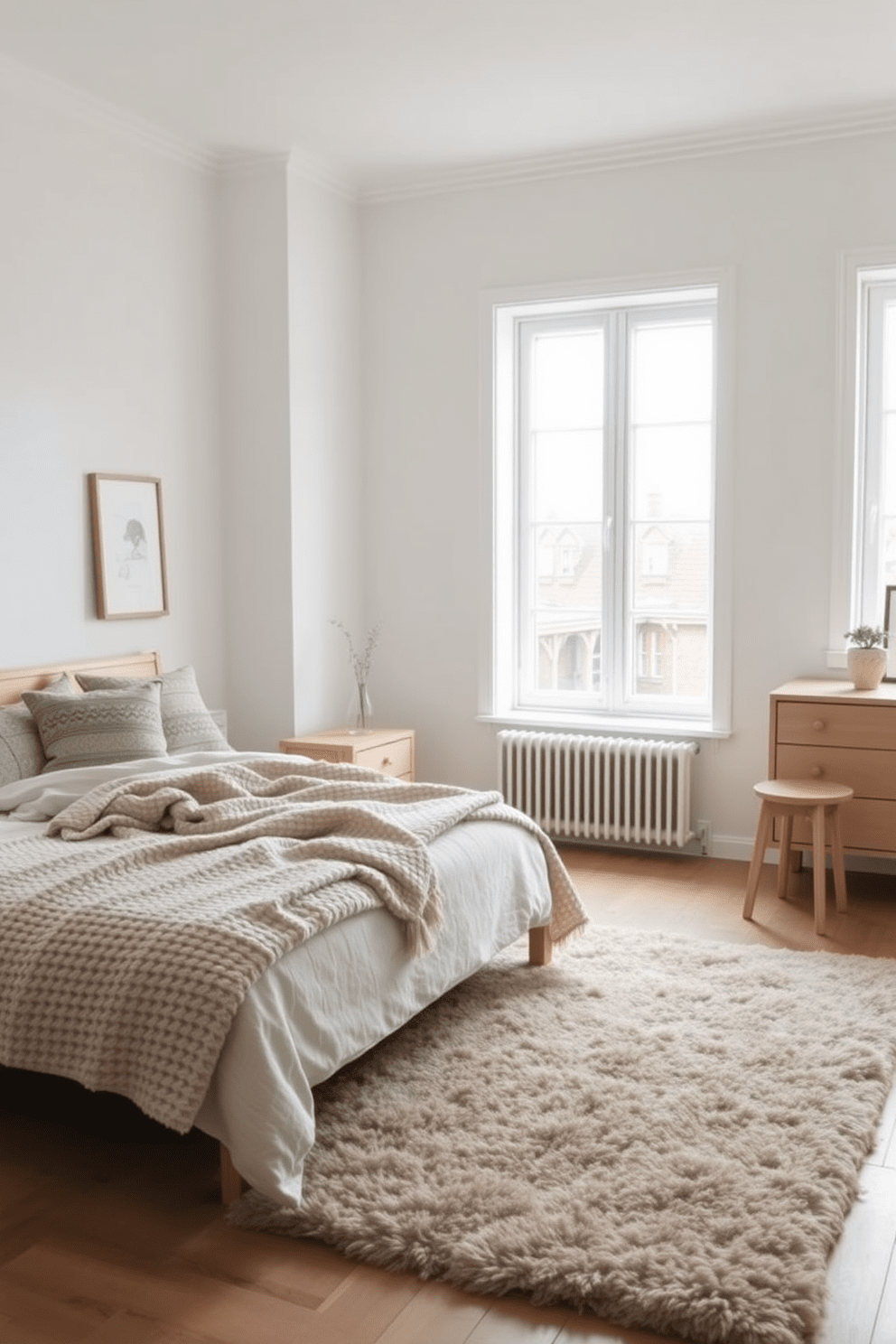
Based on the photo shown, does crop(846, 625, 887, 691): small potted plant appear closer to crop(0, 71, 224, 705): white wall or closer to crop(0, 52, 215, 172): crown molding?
crop(0, 71, 224, 705): white wall

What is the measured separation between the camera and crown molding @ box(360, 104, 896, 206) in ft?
15.1

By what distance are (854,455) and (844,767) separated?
3.96 ft

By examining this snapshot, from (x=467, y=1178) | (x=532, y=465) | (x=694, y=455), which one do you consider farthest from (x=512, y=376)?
(x=467, y=1178)

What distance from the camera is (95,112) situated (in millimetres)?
4418

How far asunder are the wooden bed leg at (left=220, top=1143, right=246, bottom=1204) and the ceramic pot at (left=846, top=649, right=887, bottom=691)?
2.98 metres

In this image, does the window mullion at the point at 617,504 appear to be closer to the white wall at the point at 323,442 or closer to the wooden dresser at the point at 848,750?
the wooden dresser at the point at 848,750

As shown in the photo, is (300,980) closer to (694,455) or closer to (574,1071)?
(574,1071)

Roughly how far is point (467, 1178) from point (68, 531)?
2.86m

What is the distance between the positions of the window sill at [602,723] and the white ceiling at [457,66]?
2313 millimetres

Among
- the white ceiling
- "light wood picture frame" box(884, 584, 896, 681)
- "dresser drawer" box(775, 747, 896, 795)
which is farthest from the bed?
the white ceiling

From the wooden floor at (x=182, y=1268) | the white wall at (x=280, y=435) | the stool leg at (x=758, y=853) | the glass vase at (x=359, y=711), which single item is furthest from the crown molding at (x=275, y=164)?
the wooden floor at (x=182, y=1268)

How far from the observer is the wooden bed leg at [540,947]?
368 centimetres

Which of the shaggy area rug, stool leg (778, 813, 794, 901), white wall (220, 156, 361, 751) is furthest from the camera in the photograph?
white wall (220, 156, 361, 751)

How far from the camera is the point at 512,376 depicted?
5.46 meters
